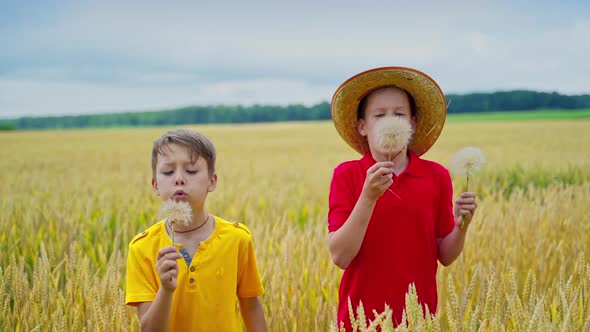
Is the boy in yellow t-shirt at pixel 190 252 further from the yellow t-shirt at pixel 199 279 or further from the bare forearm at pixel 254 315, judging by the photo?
the bare forearm at pixel 254 315

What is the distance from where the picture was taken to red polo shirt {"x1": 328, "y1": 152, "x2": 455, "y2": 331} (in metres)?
2.09

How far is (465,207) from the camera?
205 cm

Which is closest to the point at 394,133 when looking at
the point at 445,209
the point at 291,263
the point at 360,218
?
the point at 360,218

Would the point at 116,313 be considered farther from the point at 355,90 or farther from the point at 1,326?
the point at 355,90

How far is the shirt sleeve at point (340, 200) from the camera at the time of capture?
2.11 metres

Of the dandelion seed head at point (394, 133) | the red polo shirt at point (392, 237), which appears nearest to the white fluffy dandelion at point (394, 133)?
the dandelion seed head at point (394, 133)

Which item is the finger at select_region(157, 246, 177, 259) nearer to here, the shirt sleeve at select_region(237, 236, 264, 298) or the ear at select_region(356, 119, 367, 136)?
the shirt sleeve at select_region(237, 236, 264, 298)

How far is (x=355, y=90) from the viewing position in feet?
7.42

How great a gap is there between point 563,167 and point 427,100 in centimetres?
818

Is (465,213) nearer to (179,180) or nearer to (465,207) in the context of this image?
(465,207)

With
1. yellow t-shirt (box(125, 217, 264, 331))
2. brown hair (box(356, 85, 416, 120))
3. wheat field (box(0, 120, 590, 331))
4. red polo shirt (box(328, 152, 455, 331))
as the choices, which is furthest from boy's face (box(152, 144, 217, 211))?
brown hair (box(356, 85, 416, 120))

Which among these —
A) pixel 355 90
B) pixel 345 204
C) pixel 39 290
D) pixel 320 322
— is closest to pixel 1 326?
pixel 39 290

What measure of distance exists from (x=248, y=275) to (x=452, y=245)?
0.82 metres

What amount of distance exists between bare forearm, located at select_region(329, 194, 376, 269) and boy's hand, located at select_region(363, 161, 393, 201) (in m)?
0.06
